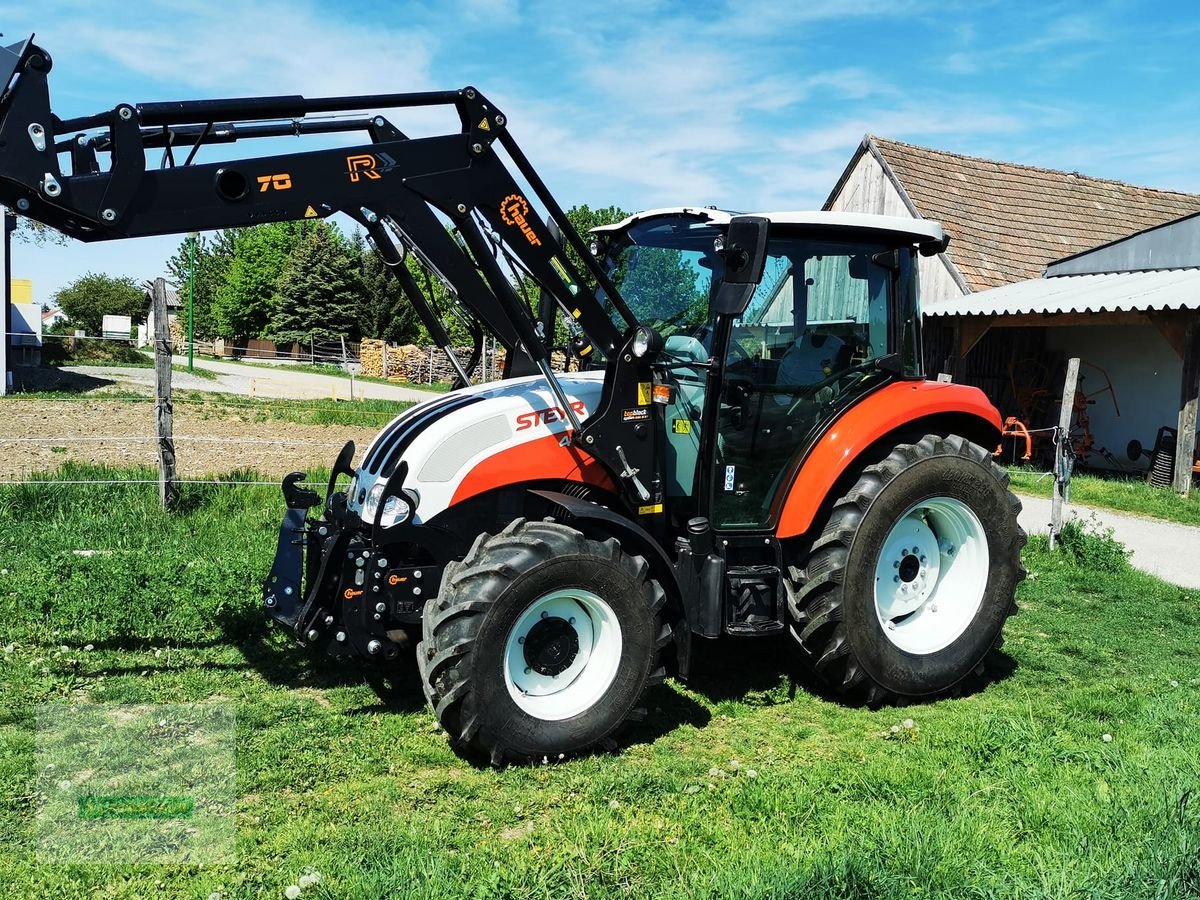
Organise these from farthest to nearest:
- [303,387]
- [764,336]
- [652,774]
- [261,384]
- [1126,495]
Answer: [303,387] < [261,384] < [1126,495] < [764,336] < [652,774]

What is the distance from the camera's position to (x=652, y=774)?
4281 mm

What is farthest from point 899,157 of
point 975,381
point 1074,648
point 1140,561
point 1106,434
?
point 1074,648

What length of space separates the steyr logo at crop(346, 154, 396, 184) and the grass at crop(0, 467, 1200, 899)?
8.14ft

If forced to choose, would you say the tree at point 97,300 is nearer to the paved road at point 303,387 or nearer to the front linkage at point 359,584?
the paved road at point 303,387

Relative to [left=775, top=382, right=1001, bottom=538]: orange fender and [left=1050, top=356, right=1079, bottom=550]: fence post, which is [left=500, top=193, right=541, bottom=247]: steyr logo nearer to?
[left=775, top=382, right=1001, bottom=538]: orange fender

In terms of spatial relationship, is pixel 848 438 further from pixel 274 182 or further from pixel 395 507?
pixel 274 182

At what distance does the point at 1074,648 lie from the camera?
652 centimetres

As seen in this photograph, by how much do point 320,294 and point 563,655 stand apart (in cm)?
4650

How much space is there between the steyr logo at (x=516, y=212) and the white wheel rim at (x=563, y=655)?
1665 mm

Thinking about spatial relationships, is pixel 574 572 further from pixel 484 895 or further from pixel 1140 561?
pixel 1140 561

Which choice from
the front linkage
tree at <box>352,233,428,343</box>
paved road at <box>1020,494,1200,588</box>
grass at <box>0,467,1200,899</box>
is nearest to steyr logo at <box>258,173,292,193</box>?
the front linkage

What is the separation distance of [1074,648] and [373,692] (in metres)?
4.44

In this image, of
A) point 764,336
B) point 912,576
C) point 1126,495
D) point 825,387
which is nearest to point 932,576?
point 912,576

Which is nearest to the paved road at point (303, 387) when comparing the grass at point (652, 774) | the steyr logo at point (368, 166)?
the grass at point (652, 774)
